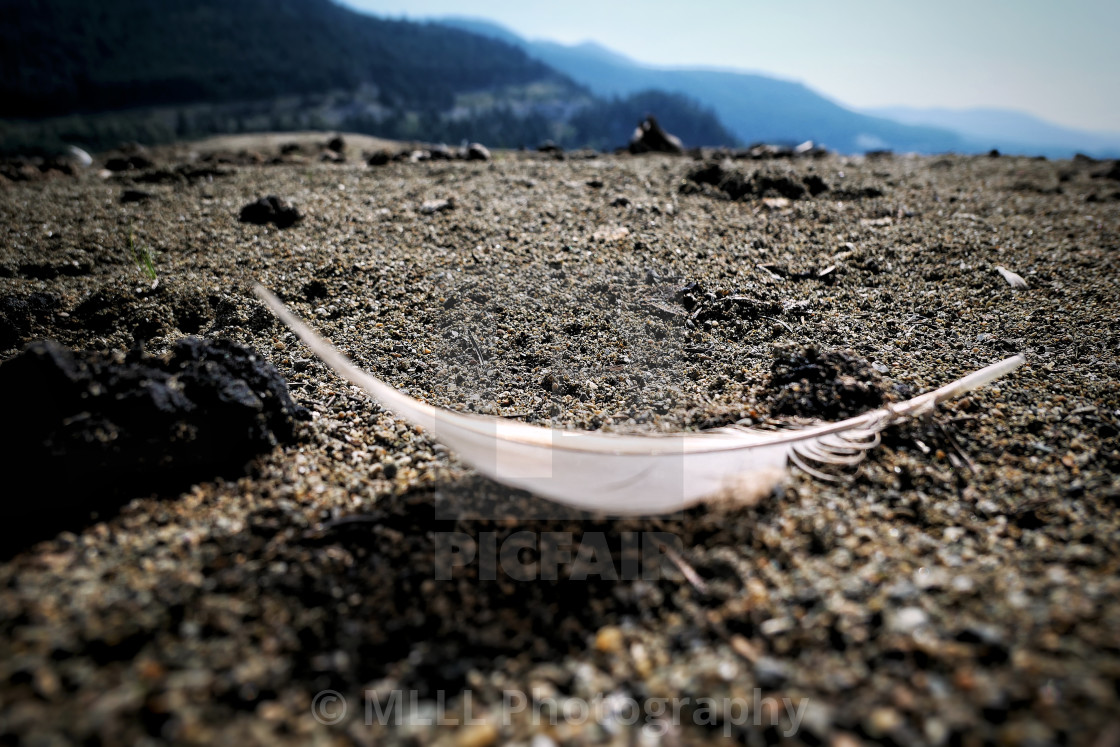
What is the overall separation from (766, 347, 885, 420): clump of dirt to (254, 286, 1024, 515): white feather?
0.11 metres

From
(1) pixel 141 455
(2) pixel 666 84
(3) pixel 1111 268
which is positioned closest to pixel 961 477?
(1) pixel 141 455

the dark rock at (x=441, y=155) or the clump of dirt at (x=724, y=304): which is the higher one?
the dark rock at (x=441, y=155)

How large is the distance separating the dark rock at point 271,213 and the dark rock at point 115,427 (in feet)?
9.06

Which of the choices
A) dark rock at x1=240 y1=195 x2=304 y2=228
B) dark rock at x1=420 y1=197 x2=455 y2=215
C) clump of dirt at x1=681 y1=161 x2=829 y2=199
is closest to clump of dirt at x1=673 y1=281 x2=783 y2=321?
clump of dirt at x1=681 y1=161 x2=829 y2=199

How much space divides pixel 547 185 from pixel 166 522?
4905 mm

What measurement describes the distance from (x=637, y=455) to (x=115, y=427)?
1.72 metres

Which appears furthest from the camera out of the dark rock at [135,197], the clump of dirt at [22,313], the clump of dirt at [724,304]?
the dark rock at [135,197]

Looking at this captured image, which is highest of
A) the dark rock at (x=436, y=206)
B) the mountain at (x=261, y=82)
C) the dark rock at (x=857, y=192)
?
the mountain at (x=261, y=82)

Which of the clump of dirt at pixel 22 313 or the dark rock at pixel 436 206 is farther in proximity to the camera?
the dark rock at pixel 436 206

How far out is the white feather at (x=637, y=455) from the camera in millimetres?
1740

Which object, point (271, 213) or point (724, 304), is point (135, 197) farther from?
Answer: point (724, 304)

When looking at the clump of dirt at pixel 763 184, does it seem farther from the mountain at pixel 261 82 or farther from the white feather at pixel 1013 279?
the mountain at pixel 261 82

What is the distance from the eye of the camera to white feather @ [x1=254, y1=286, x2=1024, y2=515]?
1740 millimetres

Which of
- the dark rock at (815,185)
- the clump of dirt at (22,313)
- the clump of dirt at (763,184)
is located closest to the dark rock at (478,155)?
the clump of dirt at (763,184)
